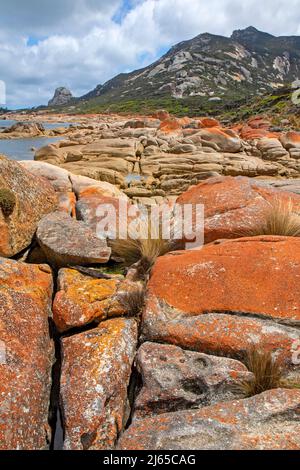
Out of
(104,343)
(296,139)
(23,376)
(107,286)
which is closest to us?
(23,376)

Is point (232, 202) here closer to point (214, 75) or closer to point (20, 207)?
point (20, 207)

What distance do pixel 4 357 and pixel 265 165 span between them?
18.0 m

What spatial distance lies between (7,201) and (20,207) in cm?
36

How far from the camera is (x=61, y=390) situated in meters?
3.55

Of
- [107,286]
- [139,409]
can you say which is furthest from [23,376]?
[107,286]

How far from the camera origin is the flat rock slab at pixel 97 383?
3.23 m

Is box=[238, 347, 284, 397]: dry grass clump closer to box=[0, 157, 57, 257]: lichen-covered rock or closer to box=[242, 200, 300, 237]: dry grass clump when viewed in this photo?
box=[242, 200, 300, 237]: dry grass clump

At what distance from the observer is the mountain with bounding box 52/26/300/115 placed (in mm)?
112206

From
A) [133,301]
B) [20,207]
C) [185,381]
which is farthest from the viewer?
[20,207]

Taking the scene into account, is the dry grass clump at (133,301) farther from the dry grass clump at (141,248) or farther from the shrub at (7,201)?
the shrub at (7,201)

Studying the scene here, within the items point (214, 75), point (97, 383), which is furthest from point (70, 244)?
point (214, 75)

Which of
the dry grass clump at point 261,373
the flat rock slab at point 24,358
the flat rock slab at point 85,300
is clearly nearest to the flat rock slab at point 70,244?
the flat rock slab at point 85,300

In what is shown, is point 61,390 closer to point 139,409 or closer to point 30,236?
point 139,409

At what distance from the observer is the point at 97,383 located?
352 cm
